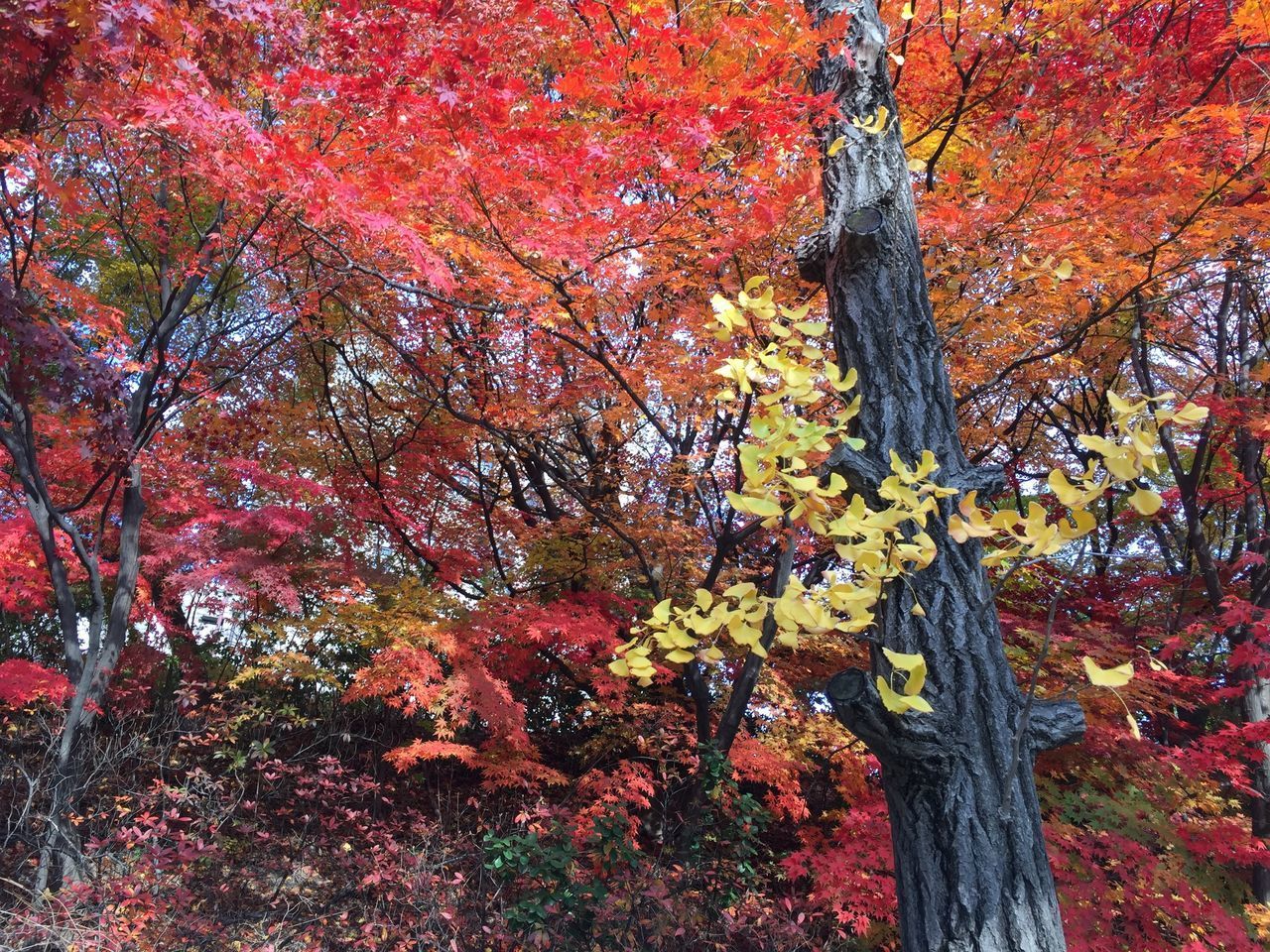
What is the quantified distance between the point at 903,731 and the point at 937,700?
0.11 meters

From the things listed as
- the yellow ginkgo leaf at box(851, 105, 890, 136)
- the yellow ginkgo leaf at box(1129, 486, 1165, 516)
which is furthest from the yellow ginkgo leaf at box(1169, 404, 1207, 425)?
the yellow ginkgo leaf at box(851, 105, 890, 136)

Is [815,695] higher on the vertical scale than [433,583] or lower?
lower

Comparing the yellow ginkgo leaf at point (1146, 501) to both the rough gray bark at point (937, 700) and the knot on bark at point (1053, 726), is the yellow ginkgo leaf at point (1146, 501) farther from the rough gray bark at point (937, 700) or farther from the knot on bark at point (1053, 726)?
the knot on bark at point (1053, 726)

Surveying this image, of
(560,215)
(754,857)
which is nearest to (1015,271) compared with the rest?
(560,215)

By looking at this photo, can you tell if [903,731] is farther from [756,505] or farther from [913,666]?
[756,505]

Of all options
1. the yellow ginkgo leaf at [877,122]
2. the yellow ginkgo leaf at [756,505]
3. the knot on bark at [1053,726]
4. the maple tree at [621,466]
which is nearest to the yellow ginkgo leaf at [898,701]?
the maple tree at [621,466]

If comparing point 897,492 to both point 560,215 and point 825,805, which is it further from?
point 825,805

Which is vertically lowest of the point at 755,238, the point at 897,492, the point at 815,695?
the point at 897,492

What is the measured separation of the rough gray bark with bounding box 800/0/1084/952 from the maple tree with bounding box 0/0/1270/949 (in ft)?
0.04

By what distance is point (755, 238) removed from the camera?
3711mm

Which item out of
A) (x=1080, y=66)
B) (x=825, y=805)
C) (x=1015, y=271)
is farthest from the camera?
(x=825, y=805)

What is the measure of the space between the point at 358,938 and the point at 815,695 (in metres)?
3.52

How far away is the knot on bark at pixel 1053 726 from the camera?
1615mm

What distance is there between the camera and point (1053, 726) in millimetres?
1622
